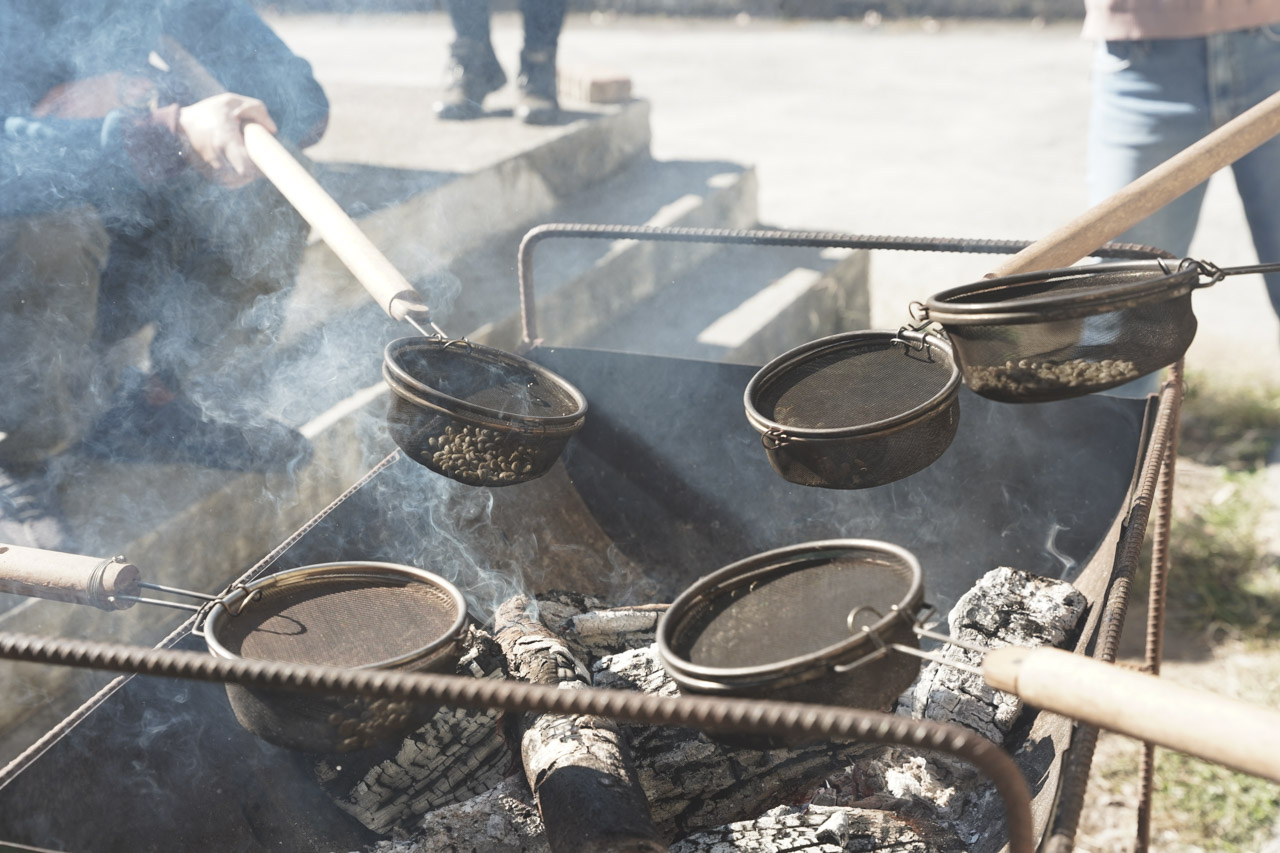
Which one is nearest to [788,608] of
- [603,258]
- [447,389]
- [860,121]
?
[447,389]

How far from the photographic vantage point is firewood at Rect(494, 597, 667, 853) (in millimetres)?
→ 1580

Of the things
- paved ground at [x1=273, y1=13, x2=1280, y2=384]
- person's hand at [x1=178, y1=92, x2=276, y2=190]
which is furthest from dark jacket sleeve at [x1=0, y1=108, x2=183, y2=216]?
paved ground at [x1=273, y1=13, x2=1280, y2=384]

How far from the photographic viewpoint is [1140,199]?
199 centimetres

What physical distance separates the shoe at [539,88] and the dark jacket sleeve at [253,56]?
1.70 m

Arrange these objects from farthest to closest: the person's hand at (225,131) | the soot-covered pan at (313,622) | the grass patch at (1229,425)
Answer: the grass patch at (1229,425), the person's hand at (225,131), the soot-covered pan at (313,622)

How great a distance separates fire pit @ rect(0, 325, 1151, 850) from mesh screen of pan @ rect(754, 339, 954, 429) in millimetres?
495

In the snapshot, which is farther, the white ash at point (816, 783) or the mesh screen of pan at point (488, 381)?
the mesh screen of pan at point (488, 381)

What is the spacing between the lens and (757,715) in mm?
1059

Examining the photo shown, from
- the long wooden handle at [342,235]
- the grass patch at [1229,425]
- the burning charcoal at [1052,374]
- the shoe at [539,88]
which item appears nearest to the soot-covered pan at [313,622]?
the long wooden handle at [342,235]

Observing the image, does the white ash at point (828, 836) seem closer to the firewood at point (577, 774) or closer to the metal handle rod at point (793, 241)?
the firewood at point (577, 774)

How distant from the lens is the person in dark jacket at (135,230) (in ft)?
9.73

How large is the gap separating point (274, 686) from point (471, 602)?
1333 millimetres

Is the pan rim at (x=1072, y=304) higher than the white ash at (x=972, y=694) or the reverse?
higher

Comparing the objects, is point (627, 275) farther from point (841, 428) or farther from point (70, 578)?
point (70, 578)
